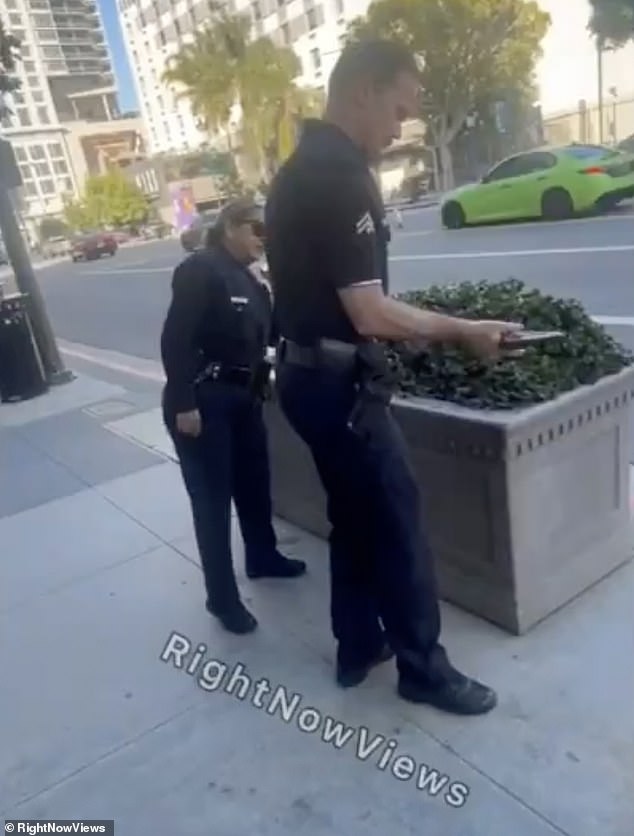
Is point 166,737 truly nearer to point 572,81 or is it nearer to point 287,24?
point 572,81

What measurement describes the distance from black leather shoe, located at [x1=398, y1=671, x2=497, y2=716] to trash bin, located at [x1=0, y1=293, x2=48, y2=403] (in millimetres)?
5749

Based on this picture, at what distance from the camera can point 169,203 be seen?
49875 millimetres

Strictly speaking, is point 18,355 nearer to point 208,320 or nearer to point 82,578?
point 82,578

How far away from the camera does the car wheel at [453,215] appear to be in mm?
15602

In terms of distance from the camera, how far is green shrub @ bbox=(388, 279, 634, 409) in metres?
2.48

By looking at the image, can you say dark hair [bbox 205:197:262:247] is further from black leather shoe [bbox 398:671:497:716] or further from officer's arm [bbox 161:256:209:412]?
black leather shoe [bbox 398:671:497:716]

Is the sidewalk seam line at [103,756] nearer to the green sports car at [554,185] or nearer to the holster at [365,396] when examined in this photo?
the holster at [365,396]

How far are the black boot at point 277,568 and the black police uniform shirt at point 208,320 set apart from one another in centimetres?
87

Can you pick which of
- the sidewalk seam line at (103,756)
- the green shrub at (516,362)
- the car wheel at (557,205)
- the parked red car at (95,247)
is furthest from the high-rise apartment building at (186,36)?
the sidewalk seam line at (103,756)

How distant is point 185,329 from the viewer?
2.59 meters

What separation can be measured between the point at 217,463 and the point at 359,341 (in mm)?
945

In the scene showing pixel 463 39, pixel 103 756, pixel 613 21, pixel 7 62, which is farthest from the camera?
pixel 463 39

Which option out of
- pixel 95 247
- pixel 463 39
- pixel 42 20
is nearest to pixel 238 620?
pixel 463 39

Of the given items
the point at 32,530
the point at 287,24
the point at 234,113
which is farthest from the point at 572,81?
the point at 32,530
